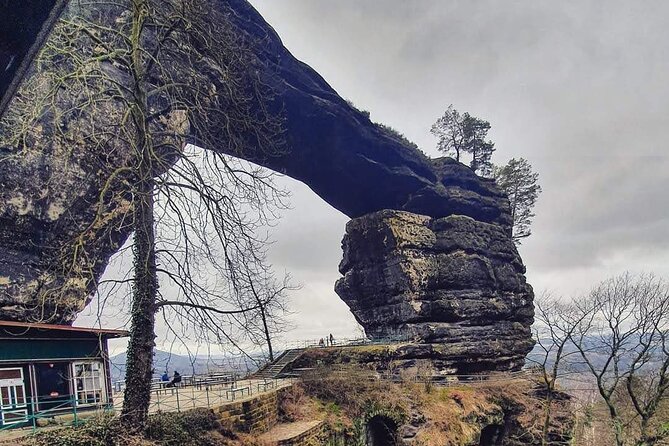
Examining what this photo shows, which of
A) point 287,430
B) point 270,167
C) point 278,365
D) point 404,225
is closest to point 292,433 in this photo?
point 287,430

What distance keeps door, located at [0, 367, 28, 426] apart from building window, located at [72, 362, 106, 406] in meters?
1.14

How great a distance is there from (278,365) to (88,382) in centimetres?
1291

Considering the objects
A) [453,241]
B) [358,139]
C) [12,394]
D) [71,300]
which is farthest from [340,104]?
[12,394]

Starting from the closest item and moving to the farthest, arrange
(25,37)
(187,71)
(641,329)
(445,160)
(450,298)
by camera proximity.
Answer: (25,37)
(187,71)
(641,329)
(450,298)
(445,160)

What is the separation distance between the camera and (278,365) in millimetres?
23188

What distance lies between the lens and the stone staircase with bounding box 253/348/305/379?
22141 mm

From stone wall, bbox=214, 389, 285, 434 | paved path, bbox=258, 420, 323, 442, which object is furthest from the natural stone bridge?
paved path, bbox=258, 420, 323, 442

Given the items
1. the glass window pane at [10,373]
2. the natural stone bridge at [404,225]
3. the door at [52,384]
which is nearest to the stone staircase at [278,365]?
the natural stone bridge at [404,225]

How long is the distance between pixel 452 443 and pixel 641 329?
366 inches

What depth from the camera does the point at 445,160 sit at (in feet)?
115

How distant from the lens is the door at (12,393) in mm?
9266

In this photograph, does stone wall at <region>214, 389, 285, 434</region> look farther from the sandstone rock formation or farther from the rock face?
the rock face

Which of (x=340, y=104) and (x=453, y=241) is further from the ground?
(x=340, y=104)

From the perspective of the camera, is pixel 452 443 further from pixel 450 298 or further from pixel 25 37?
pixel 25 37
